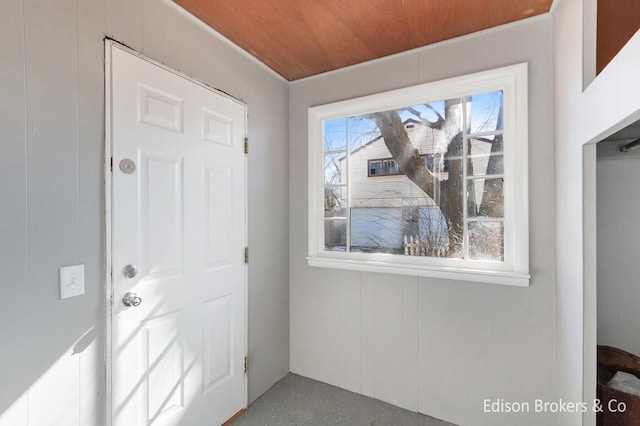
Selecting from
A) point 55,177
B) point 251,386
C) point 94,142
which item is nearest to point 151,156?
point 94,142

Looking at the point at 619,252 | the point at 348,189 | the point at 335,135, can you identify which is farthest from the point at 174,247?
the point at 619,252

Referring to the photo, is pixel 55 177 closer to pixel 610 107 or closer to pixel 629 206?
pixel 610 107

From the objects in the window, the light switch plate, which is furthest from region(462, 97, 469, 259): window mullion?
the light switch plate

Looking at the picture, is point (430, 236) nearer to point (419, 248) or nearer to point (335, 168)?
point (419, 248)

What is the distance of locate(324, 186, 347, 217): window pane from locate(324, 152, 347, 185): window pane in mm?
58

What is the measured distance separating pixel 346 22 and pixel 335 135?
0.82 metres

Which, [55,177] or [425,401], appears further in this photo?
[425,401]

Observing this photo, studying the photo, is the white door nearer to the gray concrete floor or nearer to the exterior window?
the gray concrete floor

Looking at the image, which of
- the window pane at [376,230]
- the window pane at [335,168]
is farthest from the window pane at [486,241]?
the window pane at [335,168]

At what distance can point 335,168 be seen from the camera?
236cm

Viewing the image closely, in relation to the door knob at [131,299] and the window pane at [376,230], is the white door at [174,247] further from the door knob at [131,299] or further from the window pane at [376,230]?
the window pane at [376,230]

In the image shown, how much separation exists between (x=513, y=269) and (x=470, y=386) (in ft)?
2.62

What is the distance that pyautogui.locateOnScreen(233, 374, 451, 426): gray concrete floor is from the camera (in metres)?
1.88

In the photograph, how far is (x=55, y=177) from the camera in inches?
45.1
